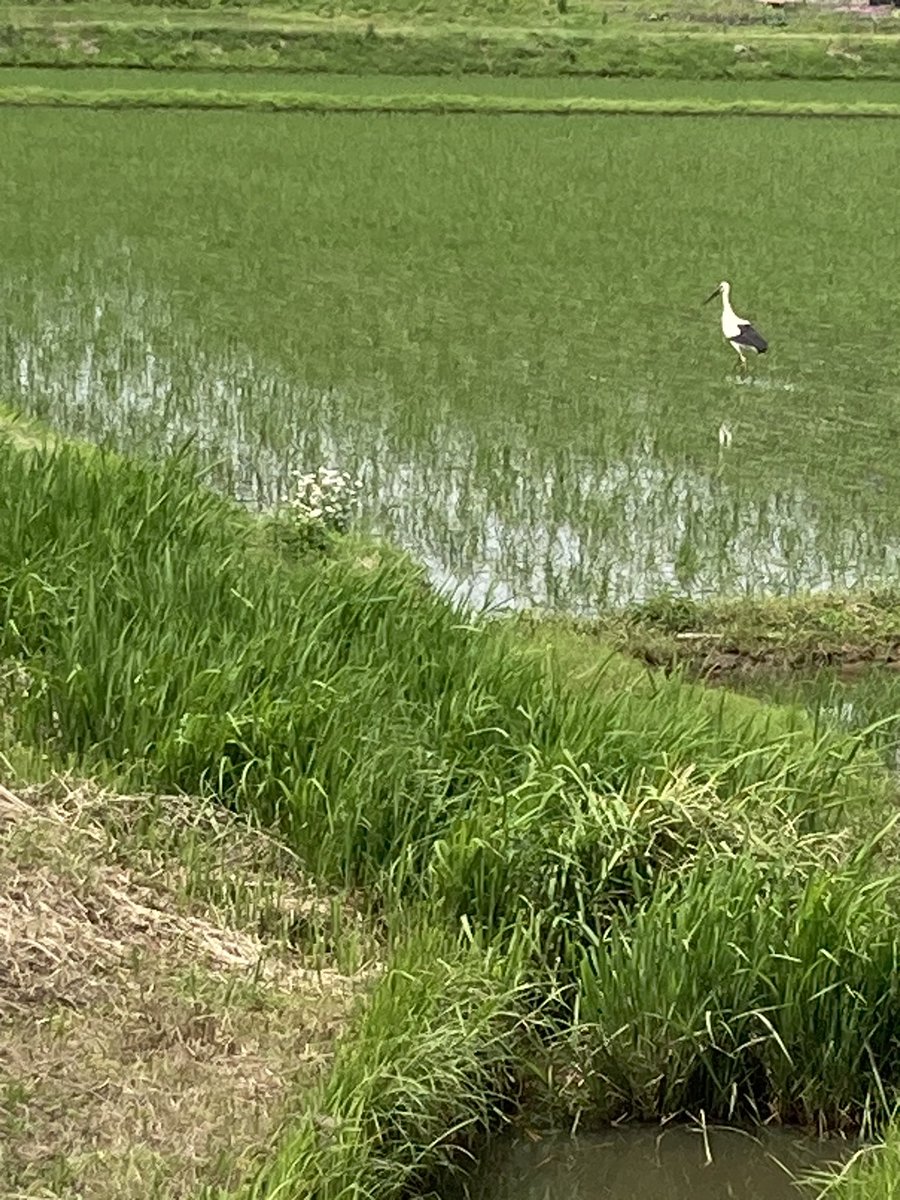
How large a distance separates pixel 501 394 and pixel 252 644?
4740 mm

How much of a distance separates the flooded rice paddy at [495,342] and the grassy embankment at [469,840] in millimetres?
1653

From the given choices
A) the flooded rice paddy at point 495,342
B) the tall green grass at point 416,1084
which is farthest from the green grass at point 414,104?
the tall green grass at point 416,1084

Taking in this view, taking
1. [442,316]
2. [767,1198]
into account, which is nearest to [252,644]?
[767,1198]

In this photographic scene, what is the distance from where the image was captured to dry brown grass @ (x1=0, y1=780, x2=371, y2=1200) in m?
2.62

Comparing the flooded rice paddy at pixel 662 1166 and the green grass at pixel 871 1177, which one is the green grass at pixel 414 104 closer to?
the flooded rice paddy at pixel 662 1166

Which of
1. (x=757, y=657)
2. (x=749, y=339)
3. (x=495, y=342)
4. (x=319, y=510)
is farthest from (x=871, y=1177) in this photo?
(x=495, y=342)

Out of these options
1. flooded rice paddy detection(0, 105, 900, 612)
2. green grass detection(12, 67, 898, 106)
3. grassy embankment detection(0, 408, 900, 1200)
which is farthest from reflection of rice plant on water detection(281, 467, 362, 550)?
green grass detection(12, 67, 898, 106)

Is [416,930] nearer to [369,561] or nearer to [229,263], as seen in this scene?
[369,561]

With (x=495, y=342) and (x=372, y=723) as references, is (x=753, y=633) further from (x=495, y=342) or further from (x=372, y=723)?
(x=495, y=342)

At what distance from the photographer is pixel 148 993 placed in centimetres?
300

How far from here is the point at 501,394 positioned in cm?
849

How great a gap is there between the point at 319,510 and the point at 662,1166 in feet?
10.4

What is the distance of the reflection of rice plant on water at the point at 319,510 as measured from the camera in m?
5.73

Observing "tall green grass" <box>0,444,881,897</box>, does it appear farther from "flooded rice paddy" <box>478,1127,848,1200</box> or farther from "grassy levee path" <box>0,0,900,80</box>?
"grassy levee path" <box>0,0,900,80</box>
